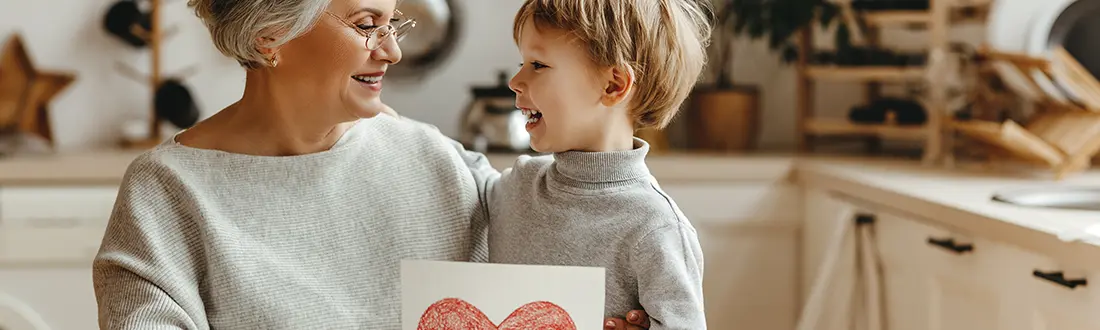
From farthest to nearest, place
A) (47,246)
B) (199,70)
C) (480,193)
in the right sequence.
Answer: (199,70) < (47,246) < (480,193)

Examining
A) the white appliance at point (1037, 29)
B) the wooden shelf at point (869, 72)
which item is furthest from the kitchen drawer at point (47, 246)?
the white appliance at point (1037, 29)

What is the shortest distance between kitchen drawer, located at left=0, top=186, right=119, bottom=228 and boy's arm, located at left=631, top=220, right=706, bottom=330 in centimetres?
167

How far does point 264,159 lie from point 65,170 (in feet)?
4.54

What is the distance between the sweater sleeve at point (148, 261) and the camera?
1081 millimetres

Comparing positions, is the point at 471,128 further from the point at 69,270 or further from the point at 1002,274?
the point at 1002,274

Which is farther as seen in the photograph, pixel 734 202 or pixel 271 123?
pixel 734 202

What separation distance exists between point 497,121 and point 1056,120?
1.16m

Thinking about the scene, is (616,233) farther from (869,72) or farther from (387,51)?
(869,72)

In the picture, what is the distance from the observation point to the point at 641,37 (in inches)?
41.4

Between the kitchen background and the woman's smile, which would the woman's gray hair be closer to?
the woman's smile

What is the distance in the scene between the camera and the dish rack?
2.10 m

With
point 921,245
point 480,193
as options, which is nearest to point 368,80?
point 480,193

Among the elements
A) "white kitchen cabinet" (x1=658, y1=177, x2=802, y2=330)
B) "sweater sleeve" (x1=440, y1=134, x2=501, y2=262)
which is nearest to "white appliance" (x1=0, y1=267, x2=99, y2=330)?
"white kitchen cabinet" (x1=658, y1=177, x2=802, y2=330)

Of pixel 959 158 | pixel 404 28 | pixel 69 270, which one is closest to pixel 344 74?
pixel 404 28
